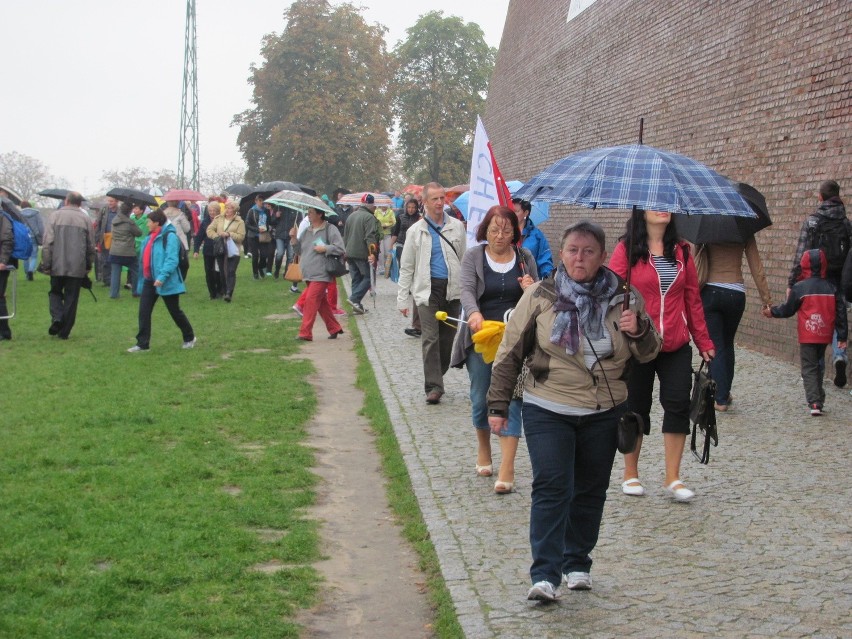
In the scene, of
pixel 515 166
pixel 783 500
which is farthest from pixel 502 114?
pixel 783 500

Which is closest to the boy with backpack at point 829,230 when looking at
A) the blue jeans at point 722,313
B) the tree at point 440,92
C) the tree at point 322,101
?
the blue jeans at point 722,313

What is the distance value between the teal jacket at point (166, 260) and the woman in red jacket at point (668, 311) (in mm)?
7540

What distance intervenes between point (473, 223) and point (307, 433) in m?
2.61

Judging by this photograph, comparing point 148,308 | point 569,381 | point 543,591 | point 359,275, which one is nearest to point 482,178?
point 569,381

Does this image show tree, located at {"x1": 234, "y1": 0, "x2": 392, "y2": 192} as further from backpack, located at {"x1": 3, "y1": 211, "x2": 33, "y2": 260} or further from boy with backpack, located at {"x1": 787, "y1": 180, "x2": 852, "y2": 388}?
boy with backpack, located at {"x1": 787, "y1": 180, "x2": 852, "y2": 388}

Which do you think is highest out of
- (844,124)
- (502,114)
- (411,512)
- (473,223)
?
(502,114)

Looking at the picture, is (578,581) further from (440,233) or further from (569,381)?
(440,233)

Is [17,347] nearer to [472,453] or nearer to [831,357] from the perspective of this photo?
[472,453]

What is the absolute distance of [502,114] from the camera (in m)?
32.5

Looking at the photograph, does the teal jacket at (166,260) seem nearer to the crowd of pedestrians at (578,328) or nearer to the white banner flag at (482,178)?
the crowd of pedestrians at (578,328)

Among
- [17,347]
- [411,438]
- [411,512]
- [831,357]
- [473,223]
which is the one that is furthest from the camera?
[17,347]

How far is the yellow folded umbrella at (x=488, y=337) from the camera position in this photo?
6520 millimetres

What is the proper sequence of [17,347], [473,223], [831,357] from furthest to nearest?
[17,347]
[831,357]
[473,223]

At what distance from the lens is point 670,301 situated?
6.53m
